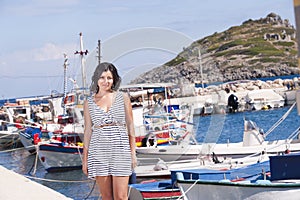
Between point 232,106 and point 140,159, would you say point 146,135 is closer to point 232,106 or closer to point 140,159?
point 140,159

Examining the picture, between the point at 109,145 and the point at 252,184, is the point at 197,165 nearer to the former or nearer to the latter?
the point at 252,184

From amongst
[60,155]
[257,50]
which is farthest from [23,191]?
[257,50]

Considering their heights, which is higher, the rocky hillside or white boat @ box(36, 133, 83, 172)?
the rocky hillside

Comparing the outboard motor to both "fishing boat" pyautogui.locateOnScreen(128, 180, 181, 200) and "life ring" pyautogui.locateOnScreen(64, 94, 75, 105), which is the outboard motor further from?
"fishing boat" pyautogui.locateOnScreen(128, 180, 181, 200)

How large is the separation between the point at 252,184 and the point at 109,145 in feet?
10.8

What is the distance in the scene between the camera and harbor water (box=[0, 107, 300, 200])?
690 inches

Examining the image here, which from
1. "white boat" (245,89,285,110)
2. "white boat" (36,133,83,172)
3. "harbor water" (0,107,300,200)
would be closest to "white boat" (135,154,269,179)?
"harbor water" (0,107,300,200)

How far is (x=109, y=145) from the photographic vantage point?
5953 mm

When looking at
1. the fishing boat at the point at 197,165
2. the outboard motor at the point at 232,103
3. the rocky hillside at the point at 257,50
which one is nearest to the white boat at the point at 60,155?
the fishing boat at the point at 197,165

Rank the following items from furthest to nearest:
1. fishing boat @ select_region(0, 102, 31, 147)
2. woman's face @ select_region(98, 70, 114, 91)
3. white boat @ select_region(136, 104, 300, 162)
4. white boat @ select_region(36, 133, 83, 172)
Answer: fishing boat @ select_region(0, 102, 31, 147), white boat @ select_region(36, 133, 83, 172), white boat @ select_region(136, 104, 300, 162), woman's face @ select_region(98, 70, 114, 91)

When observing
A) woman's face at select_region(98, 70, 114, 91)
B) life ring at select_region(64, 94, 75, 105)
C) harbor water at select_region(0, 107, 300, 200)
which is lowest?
harbor water at select_region(0, 107, 300, 200)

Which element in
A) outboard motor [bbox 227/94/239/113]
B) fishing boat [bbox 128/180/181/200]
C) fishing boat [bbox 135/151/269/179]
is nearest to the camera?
fishing boat [bbox 128/180/181/200]

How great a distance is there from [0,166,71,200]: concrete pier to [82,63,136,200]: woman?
4.06 meters

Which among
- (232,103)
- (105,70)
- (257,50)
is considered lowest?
(105,70)
